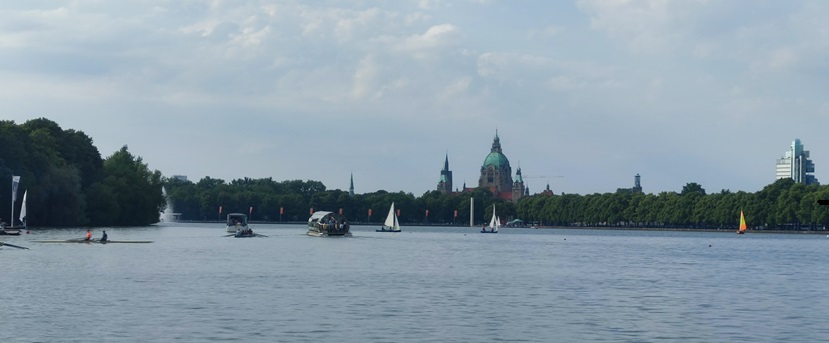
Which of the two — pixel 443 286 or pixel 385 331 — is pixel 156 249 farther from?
pixel 385 331

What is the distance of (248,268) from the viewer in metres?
84.8

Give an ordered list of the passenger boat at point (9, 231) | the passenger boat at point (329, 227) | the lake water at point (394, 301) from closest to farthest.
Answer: the lake water at point (394, 301) < the passenger boat at point (9, 231) < the passenger boat at point (329, 227)

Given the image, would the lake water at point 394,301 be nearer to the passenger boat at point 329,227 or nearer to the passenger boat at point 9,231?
the passenger boat at point 9,231

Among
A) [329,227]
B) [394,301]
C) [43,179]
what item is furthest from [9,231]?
[394,301]

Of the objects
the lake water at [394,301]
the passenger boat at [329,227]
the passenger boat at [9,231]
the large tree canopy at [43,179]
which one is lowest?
the lake water at [394,301]

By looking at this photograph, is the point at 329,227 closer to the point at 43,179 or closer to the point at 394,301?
the point at 43,179

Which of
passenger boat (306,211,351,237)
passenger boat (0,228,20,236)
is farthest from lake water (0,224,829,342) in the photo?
passenger boat (306,211,351,237)

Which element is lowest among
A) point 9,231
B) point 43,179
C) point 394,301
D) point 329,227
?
point 394,301

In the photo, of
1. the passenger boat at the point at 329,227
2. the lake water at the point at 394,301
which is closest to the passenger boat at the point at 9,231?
the lake water at the point at 394,301

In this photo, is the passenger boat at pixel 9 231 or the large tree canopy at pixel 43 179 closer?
the passenger boat at pixel 9 231

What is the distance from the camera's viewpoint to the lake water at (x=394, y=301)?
45.2m

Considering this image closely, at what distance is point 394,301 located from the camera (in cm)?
5831

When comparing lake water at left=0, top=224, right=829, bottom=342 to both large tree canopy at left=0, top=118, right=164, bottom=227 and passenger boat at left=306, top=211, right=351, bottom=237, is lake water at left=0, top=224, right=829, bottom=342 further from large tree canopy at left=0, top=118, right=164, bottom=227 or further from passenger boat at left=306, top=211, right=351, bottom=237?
passenger boat at left=306, top=211, right=351, bottom=237

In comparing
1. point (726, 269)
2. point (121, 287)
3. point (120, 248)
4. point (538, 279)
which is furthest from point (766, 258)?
point (121, 287)
